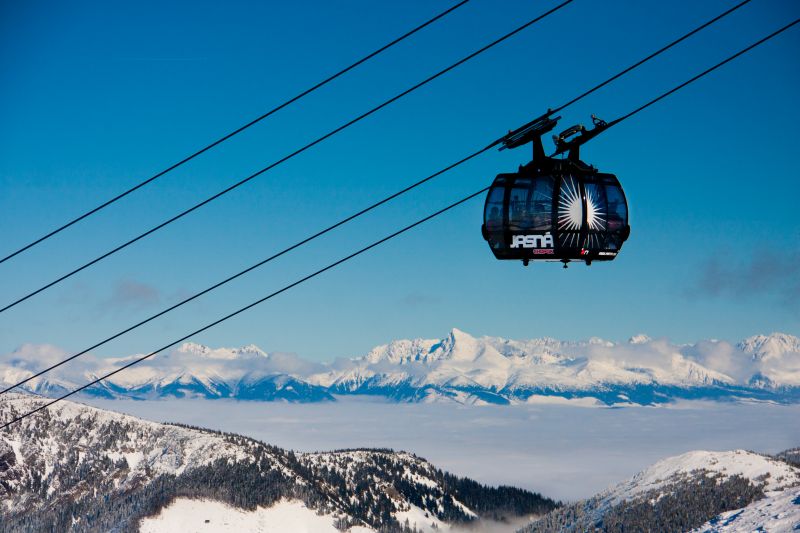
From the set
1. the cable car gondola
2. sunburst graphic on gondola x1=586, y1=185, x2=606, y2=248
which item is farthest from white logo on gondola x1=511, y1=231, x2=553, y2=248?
sunburst graphic on gondola x1=586, y1=185, x2=606, y2=248

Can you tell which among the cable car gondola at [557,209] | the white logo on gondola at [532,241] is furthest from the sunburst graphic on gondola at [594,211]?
the white logo on gondola at [532,241]

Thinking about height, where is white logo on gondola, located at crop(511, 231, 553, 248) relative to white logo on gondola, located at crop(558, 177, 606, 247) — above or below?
below

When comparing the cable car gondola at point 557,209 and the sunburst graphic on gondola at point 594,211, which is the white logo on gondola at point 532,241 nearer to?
the cable car gondola at point 557,209

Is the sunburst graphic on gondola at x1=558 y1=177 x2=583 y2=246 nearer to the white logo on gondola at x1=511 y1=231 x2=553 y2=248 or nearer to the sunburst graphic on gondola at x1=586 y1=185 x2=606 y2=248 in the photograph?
the sunburst graphic on gondola at x1=586 y1=185 x2=606 y2=248

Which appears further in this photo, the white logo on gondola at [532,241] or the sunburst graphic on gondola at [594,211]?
the white logo on gondola at [532,241]

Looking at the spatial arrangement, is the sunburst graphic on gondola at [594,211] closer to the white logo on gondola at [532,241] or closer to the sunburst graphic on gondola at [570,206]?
the sunburst graphic on gondola at [570,206]

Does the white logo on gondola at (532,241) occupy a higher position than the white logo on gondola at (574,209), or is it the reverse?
the white logo on gondola at (574,209)

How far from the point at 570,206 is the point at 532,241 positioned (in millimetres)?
1440

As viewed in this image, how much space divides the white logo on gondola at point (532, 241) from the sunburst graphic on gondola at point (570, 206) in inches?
18.5

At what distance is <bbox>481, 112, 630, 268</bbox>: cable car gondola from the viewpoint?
24641 millimetres

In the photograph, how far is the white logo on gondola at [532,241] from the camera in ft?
81.6

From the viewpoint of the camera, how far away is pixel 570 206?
24656mm

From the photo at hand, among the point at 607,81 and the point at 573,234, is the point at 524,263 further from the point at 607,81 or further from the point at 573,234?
the point at 607,81

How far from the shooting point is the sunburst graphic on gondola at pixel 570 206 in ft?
80.7
